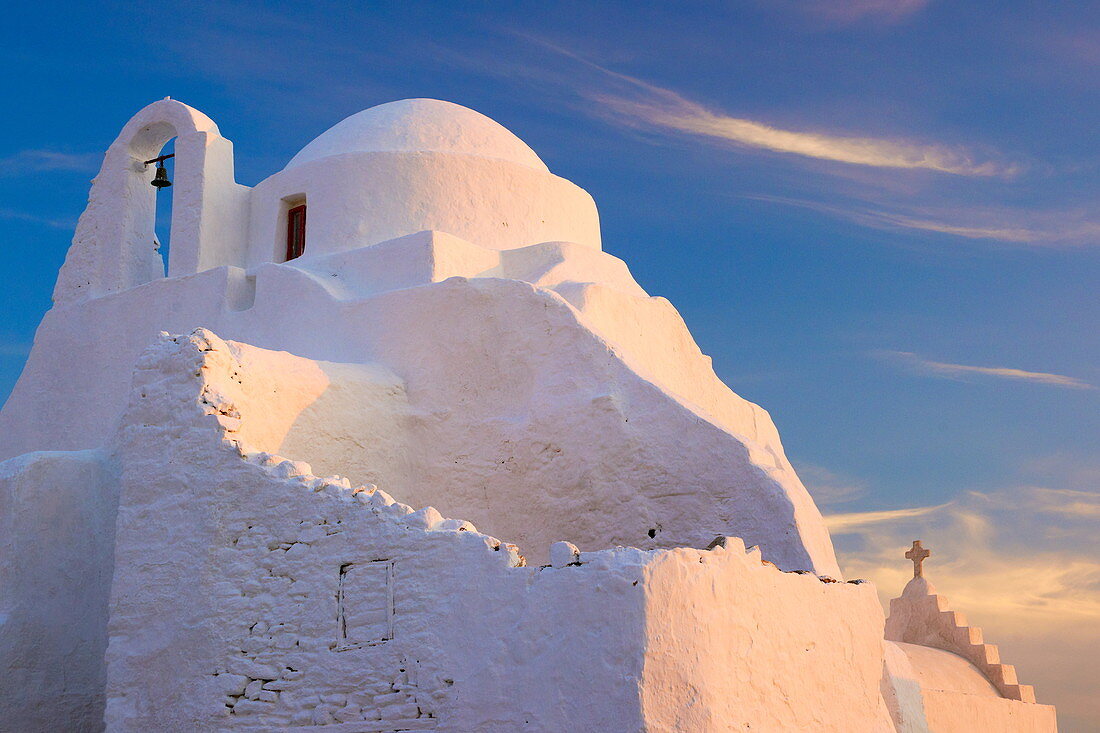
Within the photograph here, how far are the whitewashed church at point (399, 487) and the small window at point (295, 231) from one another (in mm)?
48

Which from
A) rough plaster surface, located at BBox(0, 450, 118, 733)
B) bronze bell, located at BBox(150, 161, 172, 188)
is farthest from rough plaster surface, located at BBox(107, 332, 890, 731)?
bronze bell, located at BBox(150, 161, 172, 188)

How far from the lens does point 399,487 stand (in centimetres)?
1205

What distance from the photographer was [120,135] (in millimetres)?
16859

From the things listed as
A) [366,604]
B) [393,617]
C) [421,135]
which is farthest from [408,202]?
[393,617]

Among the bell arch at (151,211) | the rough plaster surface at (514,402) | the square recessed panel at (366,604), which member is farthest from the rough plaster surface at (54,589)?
the bell arch at (151,211)

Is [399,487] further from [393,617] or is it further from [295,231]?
[295,231]

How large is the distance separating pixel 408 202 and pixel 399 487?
450cm

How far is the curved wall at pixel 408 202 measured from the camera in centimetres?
1513

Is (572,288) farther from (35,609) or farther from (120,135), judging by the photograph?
(120,135)

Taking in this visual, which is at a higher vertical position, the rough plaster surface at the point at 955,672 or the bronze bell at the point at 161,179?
the bronze bell at the point at 161,179

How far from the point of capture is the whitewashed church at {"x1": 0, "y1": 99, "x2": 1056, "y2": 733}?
28.7ft

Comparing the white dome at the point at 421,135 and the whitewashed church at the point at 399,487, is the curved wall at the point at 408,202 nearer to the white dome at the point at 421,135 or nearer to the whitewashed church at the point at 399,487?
the whitewashed church at the point at 399,487

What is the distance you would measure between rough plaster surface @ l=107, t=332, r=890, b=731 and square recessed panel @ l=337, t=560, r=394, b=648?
1 centimetres

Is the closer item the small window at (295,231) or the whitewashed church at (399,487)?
the whitewashed church at (399,487)
